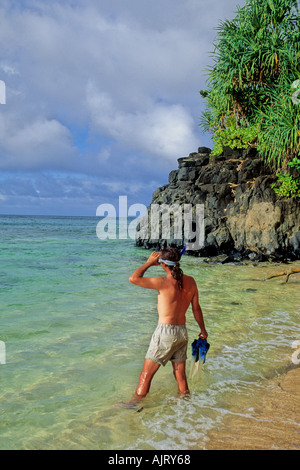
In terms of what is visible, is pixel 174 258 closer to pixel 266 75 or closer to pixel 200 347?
pixel 200 347

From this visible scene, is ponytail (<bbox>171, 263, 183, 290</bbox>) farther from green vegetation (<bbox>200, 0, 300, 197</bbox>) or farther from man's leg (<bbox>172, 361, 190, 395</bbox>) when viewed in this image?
green vegetation (<bbox>200, 0, 300, 197</bbox>)

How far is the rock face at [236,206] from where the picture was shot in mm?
14281

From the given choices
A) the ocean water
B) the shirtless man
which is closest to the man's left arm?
the shirtless man

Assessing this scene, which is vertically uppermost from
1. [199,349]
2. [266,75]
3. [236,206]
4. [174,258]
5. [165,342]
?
[266,75]

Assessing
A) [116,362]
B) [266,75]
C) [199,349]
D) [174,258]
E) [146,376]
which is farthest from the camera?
[266,75]

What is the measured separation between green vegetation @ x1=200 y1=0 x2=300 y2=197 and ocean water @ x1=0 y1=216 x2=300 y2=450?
6.10 m

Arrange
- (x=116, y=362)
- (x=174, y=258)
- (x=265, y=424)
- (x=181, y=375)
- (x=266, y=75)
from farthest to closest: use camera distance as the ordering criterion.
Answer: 1. (x=266, y=75)
2. (x=116, y=362)
3. (x=181, y=375)
4. (x=174, y=258)
5. (x=265, y=424)

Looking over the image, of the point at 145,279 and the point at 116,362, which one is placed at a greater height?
the point at 145,279

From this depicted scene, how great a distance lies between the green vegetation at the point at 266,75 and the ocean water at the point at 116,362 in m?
6.10

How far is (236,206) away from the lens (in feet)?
52.5

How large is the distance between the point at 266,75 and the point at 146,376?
15302mm

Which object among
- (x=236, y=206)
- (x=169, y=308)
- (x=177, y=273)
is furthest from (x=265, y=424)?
(x=236, y=206)
